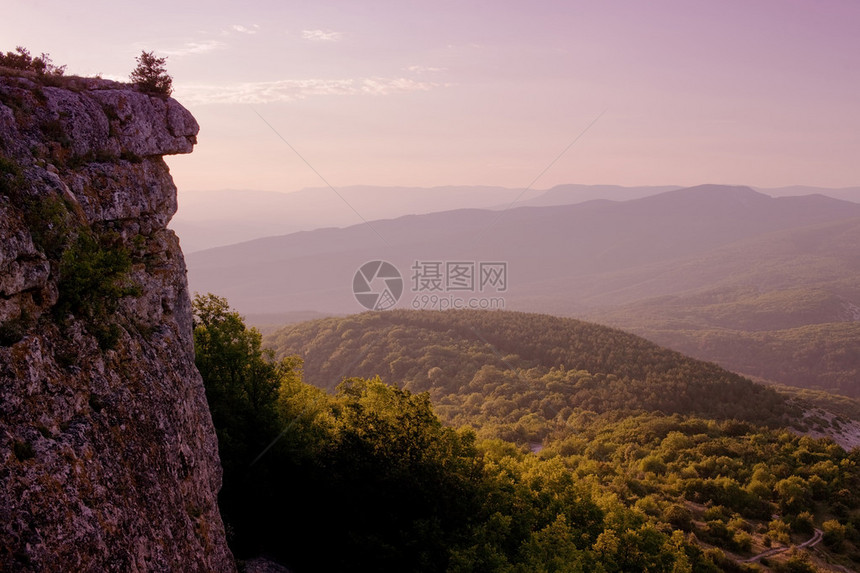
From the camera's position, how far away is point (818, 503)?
32.6 meters

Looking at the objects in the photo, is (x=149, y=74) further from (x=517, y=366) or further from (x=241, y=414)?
(x=517, y=366)

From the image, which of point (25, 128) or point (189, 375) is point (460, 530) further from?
point (25, 128)

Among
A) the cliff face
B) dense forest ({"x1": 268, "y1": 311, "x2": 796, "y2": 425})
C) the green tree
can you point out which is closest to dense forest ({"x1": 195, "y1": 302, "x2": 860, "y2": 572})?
the green tree

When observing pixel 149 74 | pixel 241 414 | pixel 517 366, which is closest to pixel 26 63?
pixel 149 74

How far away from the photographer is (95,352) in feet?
35.3

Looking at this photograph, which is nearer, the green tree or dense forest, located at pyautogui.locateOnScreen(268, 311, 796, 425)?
the green tree

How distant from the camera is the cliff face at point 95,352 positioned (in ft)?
27.6

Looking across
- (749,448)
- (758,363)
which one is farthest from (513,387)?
(758,363)

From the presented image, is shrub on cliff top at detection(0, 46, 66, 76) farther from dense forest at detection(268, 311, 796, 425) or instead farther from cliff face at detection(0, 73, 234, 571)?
dense forest at detection(268, 311, 796, 425)

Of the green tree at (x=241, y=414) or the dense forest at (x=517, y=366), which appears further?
the dense forest at (x=517, y=366)

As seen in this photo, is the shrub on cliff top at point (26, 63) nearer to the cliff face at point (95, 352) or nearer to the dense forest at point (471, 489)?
the cliff face at point (95, 352)

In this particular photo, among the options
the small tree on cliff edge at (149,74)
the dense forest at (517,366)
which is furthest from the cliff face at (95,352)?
the dense forest at (517,366)

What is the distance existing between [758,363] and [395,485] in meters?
197

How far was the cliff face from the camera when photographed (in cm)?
840
